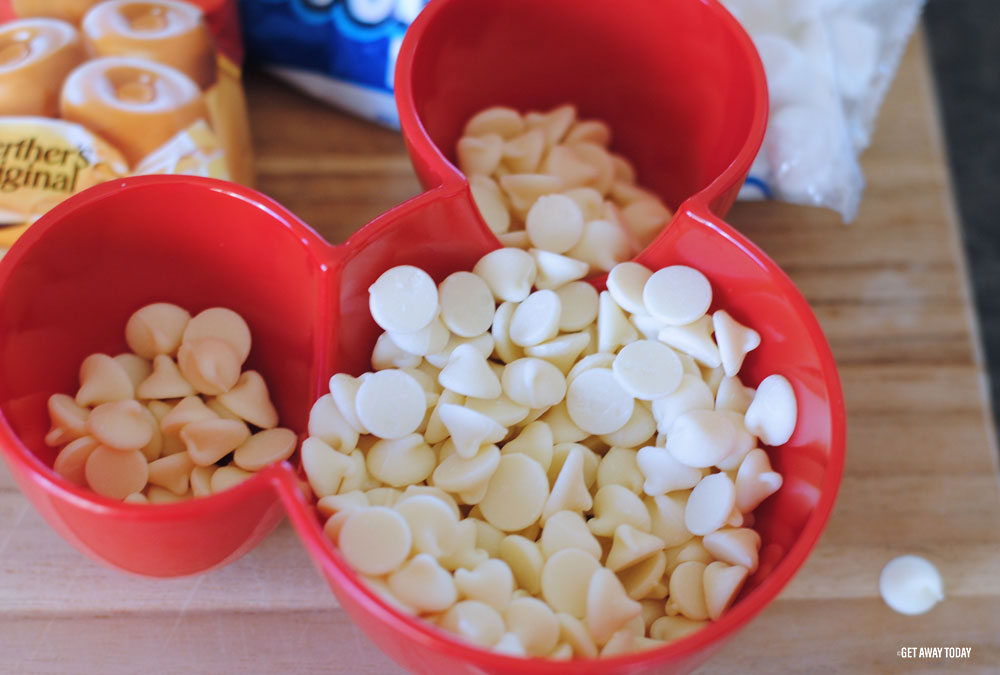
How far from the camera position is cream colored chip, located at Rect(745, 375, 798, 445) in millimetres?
521

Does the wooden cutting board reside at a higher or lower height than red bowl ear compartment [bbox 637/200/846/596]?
lower

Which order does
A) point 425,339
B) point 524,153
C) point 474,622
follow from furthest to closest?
point 524,153 < point 425,339 < point 474,622

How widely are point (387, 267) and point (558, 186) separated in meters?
0.14

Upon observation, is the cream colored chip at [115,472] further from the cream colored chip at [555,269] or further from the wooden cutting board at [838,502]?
the cream colored chip at [555,269]

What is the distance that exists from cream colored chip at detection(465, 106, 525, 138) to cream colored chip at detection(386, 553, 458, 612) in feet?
1.09

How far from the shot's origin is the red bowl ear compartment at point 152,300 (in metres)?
0.46

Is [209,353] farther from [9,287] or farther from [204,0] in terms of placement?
[204,0]

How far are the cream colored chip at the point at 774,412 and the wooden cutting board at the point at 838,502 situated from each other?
13 cm

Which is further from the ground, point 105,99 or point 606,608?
point 105,99

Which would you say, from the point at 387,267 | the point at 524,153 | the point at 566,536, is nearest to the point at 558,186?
the point at 524,153

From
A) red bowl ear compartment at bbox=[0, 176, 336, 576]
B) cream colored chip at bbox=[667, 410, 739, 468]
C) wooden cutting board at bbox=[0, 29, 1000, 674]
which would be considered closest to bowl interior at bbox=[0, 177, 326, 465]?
red bowl ear compartment at bbox=[0, 176, 336, 576]

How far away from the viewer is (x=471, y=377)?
53 centimetres

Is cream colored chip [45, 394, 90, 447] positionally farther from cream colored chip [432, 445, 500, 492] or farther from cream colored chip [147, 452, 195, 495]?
cream colored chip [432, 445, 500, 492]

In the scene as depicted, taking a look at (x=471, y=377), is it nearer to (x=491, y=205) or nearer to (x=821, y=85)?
(x=491, y=205)
